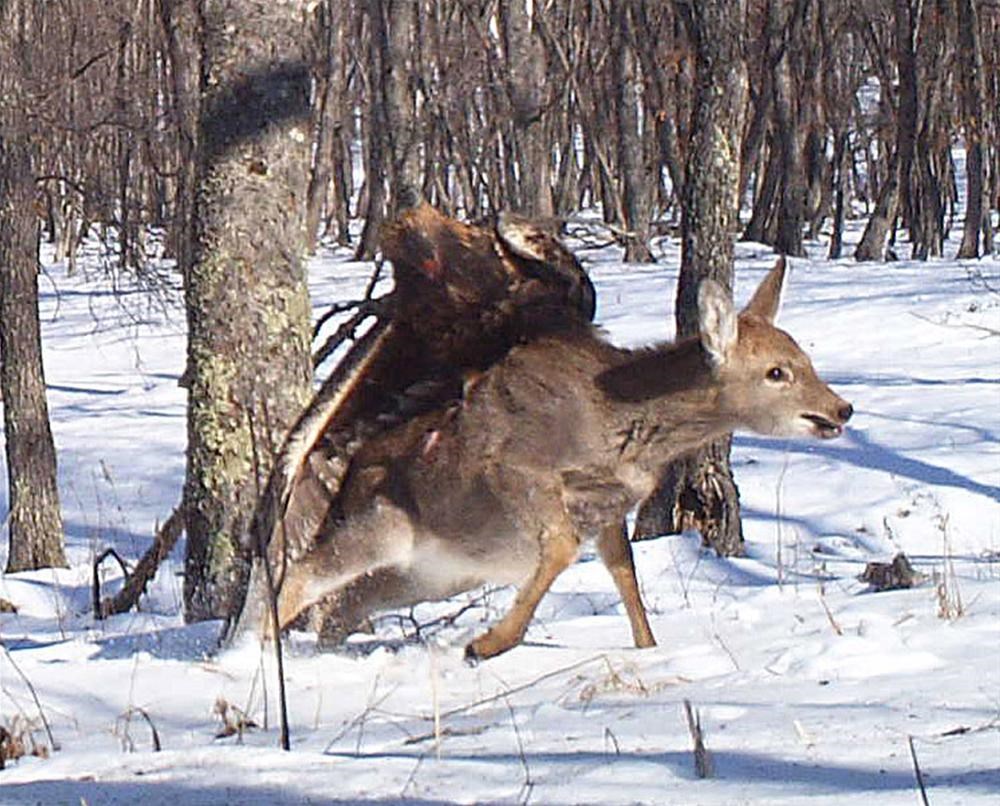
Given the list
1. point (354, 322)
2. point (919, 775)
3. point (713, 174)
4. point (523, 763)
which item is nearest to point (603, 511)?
point (354, 322)

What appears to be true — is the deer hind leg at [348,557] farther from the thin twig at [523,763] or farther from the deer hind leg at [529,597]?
the thin twig at [523,763]

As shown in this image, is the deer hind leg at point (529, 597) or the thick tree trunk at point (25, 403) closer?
the deer hind leg at point (529, 597)

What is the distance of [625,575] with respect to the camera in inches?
264

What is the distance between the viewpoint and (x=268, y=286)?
7344 millimetres

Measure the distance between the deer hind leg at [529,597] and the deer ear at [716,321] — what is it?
88 centimetres

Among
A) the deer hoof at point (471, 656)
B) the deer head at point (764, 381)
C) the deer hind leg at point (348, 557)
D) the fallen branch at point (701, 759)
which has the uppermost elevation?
the deer head at point (764, 381)

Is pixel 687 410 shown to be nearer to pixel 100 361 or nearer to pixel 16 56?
pixel 16 56

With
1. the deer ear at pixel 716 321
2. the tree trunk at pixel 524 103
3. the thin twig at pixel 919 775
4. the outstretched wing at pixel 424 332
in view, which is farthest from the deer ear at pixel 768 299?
the tree trunk at pixel 524 103

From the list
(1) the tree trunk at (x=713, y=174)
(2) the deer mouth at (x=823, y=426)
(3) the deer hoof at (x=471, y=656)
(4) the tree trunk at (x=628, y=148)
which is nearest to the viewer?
(3) the deer hoof at (x=471, y=656)

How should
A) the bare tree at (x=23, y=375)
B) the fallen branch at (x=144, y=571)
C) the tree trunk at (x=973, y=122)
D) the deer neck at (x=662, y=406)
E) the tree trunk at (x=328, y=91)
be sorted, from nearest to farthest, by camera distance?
the deer neck at (x=662, y=406)
the fallen branch at (x=144, y=571)
the bare tree at (x=23, y=375)
the tree trunk at (x=973, y=122)
the tree trunk at (x=328, y=91)

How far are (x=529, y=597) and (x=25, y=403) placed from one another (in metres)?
7.13

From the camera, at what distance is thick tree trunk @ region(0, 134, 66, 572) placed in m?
12.4

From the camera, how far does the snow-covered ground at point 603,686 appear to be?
3.88 meters

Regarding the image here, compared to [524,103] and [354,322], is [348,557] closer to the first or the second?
[354,322]
